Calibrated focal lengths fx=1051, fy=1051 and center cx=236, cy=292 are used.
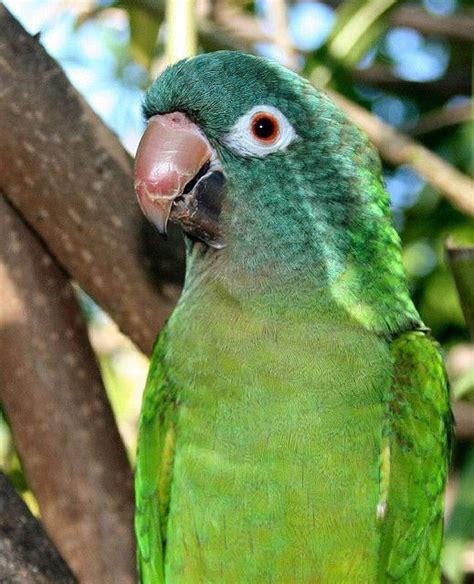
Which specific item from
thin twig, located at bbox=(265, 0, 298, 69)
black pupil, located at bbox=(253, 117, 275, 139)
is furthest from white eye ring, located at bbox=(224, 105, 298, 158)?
thin twig, located at bbox=(265, 0, 298, 69)

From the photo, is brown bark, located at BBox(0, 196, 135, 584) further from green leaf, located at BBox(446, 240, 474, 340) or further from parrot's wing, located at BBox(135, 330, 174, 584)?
green leaf, located at BBox(446, 240, 474, 340)

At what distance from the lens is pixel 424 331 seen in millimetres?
1645

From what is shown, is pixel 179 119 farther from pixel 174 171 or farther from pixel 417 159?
pixel 417 159

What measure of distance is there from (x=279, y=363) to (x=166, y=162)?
13.1 inches

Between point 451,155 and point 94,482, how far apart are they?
5.46 ft

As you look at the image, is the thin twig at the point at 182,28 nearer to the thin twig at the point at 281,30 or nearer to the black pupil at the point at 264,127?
the black pupil at the point at 264,127

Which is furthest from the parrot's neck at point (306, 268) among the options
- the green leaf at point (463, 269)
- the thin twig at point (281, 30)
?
the thin twig at point (281, 30)

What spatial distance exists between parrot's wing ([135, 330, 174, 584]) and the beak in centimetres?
22

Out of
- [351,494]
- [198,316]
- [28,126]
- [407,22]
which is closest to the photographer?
[351,494]

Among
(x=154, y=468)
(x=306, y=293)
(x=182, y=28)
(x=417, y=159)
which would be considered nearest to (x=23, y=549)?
(x=154, y=468)

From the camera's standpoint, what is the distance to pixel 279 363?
1528mm

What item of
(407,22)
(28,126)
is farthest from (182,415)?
(407,22)

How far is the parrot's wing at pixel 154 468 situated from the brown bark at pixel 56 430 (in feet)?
0.78

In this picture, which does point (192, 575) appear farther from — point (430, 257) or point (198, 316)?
point (430, 257)
